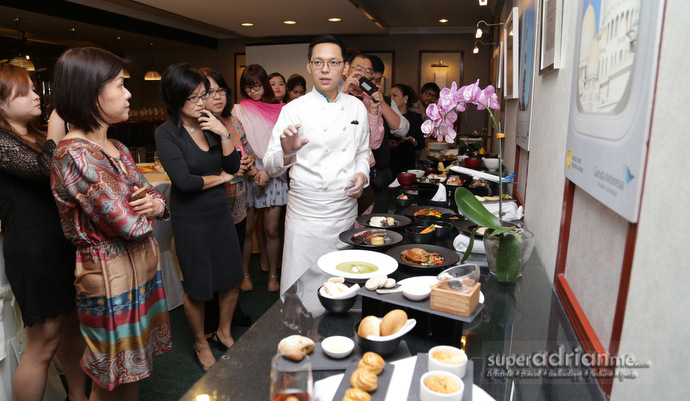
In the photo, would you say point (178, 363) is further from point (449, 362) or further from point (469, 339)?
point (449, 362)

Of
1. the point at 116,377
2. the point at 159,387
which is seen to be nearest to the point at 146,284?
the point at 116,377

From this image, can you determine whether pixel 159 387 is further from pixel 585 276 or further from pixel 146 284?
pixel 585 276

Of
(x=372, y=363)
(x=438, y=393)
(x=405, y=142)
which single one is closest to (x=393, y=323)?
(x=372, y=363)

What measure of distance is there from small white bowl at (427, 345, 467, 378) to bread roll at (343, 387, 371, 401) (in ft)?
0.48

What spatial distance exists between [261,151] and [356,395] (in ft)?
9.65

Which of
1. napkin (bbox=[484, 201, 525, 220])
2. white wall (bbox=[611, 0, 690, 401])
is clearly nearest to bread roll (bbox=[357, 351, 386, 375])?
A: white wall (bbox=[611, 0, 690, 401])

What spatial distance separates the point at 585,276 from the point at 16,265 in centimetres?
197

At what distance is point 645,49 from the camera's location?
69 cm

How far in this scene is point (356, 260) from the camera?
4.98 feet

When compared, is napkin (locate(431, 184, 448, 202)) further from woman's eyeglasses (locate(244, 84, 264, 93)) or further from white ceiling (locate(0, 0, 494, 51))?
white ceiling (locate(0, 0, 494, 51))

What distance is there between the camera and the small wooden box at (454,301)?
3.36ft

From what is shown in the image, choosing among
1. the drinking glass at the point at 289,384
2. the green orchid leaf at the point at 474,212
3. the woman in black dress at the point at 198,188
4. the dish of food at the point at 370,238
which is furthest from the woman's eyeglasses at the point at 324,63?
the drinking glass at the point at 289,384

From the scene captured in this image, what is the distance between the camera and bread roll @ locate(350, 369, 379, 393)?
806 millimetres

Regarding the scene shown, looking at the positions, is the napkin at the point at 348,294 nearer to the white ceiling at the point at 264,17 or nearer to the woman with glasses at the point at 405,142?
the woman with glasses at the point at 405,142
